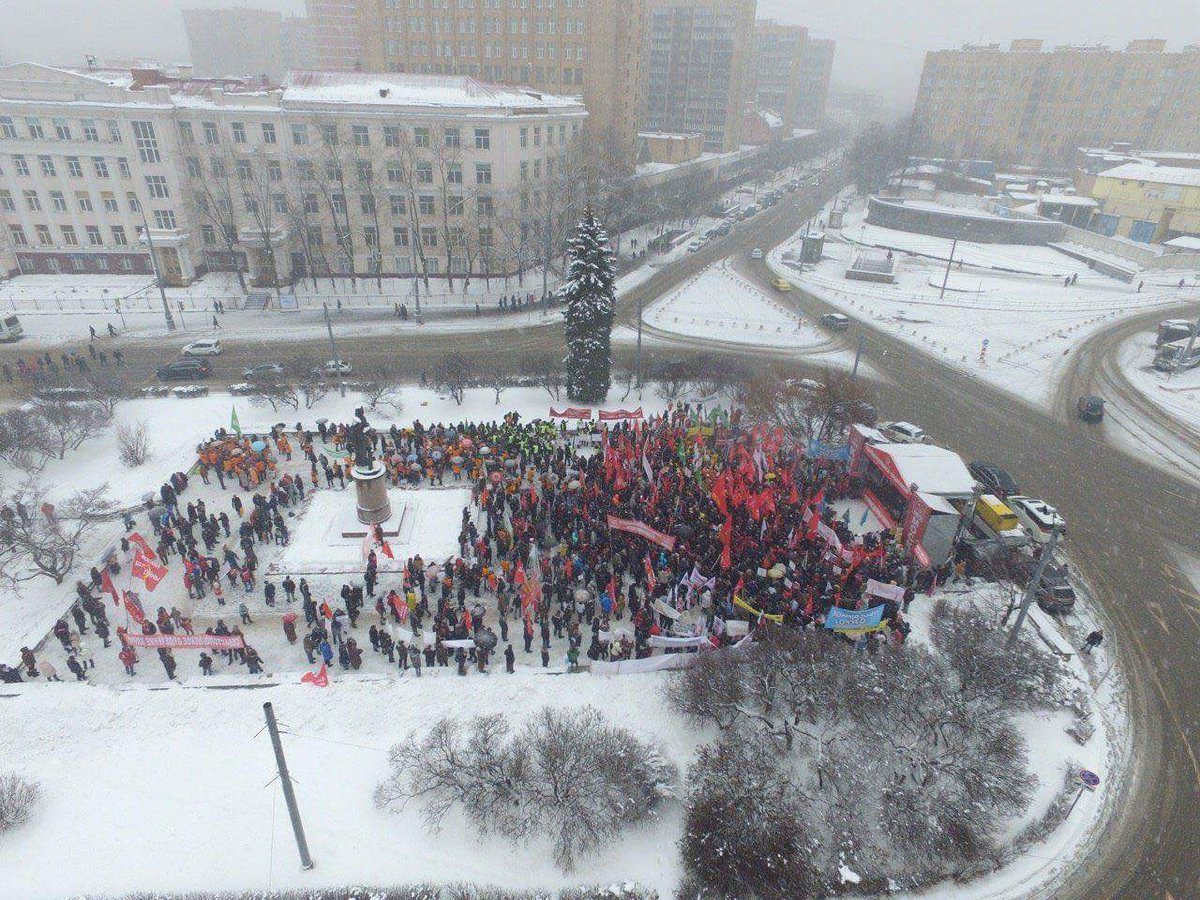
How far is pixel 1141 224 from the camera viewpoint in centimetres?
6450

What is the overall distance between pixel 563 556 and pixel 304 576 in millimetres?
7539

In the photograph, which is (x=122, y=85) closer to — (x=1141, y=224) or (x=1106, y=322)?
(x=1106, y=322)

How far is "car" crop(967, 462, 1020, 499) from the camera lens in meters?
22.8

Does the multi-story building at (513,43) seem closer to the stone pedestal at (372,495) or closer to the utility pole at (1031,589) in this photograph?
the stone pedestal at (372,495)

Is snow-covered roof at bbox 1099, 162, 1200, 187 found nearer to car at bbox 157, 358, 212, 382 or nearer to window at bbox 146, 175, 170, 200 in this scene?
car at bbox 157, 358, 212, 382

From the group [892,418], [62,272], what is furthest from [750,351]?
[62,272]

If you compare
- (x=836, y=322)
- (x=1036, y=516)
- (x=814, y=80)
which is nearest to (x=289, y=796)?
(x=1036, y=516)

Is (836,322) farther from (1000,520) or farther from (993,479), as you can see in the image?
(1000,520)

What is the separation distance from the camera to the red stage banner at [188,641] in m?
15.0

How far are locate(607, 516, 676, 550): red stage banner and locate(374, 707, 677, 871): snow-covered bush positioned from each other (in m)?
5.49

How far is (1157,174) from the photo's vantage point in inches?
2502

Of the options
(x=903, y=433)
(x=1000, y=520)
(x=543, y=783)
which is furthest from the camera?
(x=903, y=433)

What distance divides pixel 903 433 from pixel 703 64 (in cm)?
9202

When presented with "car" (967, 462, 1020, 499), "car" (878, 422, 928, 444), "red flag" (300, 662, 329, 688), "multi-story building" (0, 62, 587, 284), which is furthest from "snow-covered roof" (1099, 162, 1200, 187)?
"red flag" (300, 662, 329, 688)
